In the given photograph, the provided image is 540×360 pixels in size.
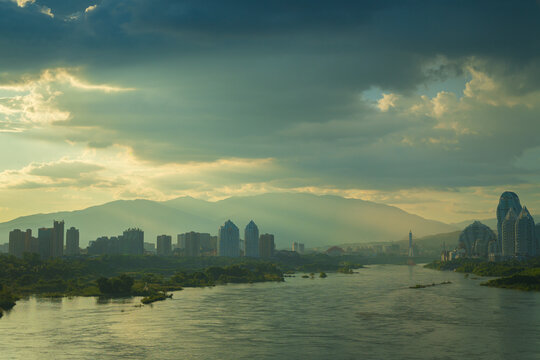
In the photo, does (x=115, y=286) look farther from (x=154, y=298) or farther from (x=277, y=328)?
(x=277, y=328)

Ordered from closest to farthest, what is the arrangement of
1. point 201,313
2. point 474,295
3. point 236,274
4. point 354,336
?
point 354,336
point 201,313
point 474,295
point 236,274

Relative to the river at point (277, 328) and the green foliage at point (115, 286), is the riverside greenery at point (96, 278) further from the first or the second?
the river at point (277, 328)

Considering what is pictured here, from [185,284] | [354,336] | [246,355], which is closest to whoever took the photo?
[246,355]

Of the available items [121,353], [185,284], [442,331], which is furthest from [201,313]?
[185,284]

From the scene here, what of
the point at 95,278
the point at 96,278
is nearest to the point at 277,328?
the point at 96,278

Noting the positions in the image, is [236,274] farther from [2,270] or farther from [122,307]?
[122,307]

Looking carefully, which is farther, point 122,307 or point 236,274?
point 236,274

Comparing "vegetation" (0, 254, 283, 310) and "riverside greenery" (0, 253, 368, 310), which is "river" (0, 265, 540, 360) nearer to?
"riverside greenery" (0, 253, 368, 310)
